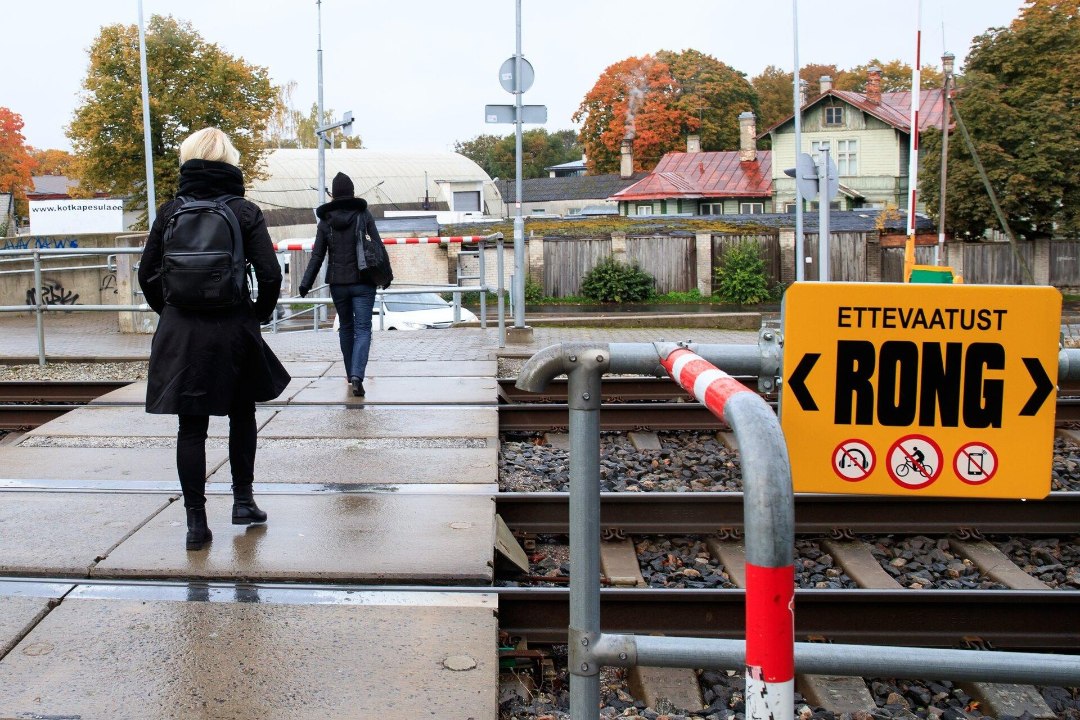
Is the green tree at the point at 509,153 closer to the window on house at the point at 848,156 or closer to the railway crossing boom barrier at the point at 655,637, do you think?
the window on house at the point at 848,156

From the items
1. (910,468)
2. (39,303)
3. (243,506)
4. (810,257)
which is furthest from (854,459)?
(810,257)

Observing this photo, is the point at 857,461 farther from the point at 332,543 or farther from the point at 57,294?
the point at 57,294

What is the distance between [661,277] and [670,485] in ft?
109

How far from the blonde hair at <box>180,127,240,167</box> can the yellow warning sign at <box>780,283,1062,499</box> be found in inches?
141

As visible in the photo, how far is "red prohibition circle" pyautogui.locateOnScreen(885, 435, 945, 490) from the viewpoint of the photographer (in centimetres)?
221

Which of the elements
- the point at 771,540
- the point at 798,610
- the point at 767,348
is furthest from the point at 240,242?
the point at 771,540

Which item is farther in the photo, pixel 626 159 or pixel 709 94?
pixel 626 159

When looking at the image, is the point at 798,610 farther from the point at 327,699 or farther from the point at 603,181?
the point at 603,181

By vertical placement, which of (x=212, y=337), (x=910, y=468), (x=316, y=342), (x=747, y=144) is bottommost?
(x=316, y=342)

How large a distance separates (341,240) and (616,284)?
99.2 feet

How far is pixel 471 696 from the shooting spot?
3.89 meters

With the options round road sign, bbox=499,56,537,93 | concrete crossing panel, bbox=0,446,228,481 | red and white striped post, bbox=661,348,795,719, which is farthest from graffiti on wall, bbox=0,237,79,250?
red and white striped post, bbox=661,348,795,719

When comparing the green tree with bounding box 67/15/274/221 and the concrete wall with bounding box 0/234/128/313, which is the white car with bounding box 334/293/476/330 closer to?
the concrete wall with bounding box 0/234/128/313

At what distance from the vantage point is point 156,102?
43062mm
